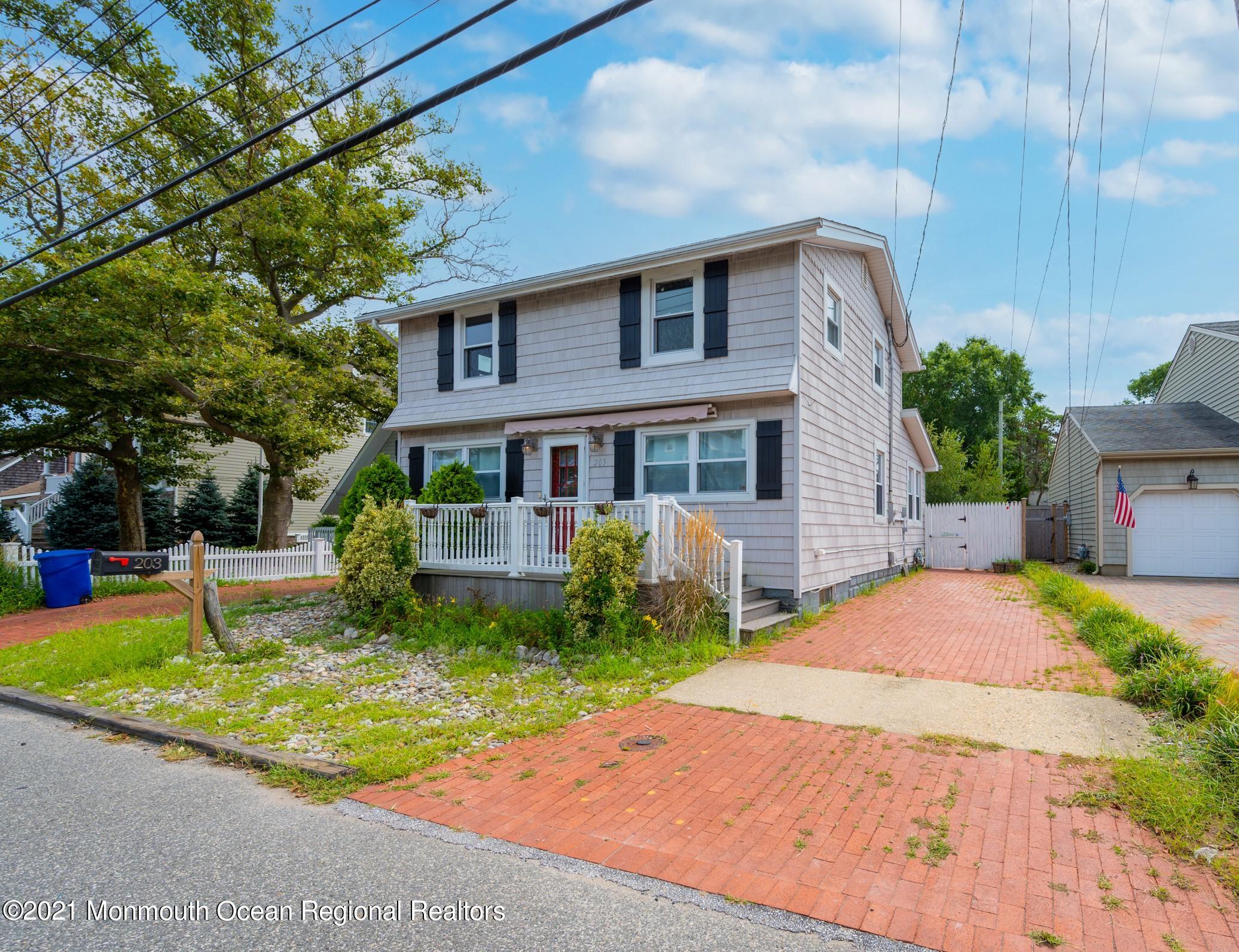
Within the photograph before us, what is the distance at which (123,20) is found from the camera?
15820mm

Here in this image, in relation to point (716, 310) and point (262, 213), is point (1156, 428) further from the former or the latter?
point (262, 213)

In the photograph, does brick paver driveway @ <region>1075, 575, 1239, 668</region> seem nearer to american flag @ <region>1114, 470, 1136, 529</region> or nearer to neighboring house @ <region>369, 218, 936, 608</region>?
american flag @ <region>1114, 470, 1136, 529</region>

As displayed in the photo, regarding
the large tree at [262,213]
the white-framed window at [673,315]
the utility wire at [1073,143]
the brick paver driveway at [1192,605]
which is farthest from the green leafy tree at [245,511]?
the brick paver driveway at [1192,605]

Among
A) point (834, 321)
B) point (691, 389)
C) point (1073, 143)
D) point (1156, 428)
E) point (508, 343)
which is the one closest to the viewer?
point (1073, 143)

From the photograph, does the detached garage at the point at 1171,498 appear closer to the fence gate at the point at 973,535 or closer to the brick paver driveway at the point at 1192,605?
the brick paver driveway at the point at 1192,605

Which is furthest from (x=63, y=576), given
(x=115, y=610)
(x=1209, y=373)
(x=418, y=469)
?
(x=1209, y=373)

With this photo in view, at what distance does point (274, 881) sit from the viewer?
3.21 m

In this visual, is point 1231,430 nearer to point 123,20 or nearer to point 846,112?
point 846,112

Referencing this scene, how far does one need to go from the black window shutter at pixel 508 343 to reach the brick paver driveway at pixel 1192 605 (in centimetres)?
1028

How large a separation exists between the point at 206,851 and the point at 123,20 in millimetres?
19593

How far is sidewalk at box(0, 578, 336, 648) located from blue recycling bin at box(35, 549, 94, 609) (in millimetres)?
213

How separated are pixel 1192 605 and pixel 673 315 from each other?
9.43 metres

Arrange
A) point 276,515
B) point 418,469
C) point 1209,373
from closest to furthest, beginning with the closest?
point 418,469, point 276,515, point 1209,373

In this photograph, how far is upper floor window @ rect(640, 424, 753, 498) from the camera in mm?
10344
